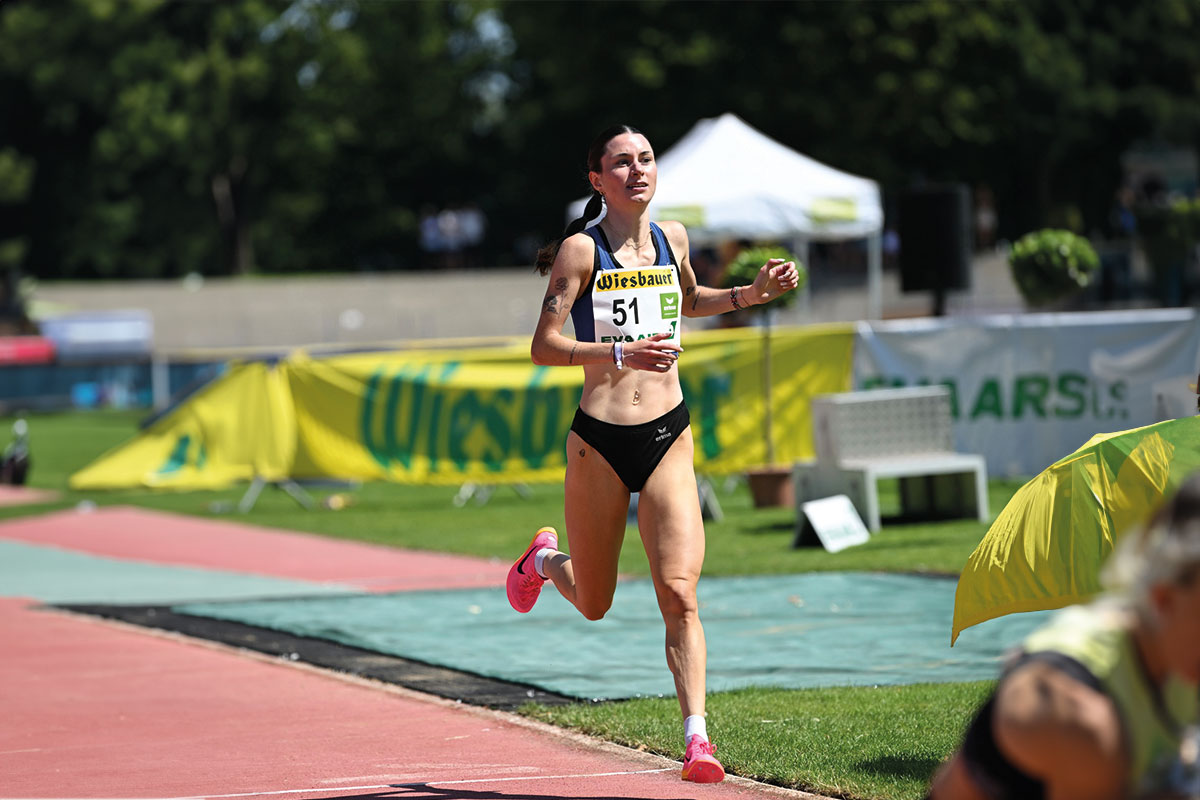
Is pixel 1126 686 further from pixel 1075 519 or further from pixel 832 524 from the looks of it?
pixel 832 524

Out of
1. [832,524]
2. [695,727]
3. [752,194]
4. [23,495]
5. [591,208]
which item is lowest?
[695,727]

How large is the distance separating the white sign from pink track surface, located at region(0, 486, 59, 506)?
385 inches

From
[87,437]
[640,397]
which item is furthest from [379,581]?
[87,437]

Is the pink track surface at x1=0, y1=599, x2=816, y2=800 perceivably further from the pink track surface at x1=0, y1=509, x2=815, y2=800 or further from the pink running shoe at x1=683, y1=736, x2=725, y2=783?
the pink running shoe at x1=683, y1=736, x2=725, y2=783

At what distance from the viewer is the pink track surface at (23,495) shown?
19.3 meters

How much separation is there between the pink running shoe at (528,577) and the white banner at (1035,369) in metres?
9.99

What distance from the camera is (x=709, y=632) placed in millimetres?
9344

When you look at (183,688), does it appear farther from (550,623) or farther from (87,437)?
(87,437)

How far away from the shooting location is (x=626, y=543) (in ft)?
46.2

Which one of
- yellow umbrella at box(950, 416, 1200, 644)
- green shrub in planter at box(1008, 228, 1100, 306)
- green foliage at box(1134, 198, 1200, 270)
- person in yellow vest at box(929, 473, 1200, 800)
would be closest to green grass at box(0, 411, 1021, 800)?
yellow umbrella at box(950, 416, 1200, 644)

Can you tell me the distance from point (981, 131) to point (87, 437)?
25.9 m

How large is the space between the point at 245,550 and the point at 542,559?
827 cm

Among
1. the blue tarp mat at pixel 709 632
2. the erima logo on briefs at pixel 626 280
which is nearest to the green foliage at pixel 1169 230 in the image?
the blue tarp mat at pixel 709 632

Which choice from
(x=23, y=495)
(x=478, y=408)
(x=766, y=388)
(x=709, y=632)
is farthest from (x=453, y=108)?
(x=709, y=632)
